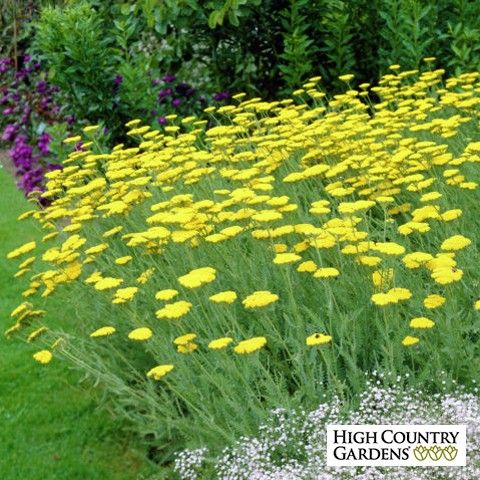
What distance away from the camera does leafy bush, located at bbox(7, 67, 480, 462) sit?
343 centimetres

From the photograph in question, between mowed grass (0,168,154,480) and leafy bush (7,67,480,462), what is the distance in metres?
0.20

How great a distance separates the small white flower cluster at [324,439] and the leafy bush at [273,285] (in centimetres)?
8

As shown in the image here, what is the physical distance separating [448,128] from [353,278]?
4.51 feet

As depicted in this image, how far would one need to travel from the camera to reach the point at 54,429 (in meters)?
4.50

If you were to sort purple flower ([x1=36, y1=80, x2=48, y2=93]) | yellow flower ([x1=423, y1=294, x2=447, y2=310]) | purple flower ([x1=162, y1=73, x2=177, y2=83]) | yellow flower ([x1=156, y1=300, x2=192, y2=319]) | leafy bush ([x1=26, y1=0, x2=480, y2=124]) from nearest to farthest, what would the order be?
1. yellow flower ([x1=423, y1=294, x2=447, y2=310])
2. yellow flower ([x1=156, y1=300, x2=192, y2=319])
3. leafy bush ([x1=26, y1=0, x2=480, y2=124])
4. purple flower ([x1=162, y1=73, x2=177, y2=83])
5. purple flower ([x1=36, y1=80, x2=48, y2=93])

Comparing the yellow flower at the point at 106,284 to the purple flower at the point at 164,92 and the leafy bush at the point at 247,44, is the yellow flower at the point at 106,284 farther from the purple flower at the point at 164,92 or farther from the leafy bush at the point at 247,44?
the purple flower at the point at 164,92

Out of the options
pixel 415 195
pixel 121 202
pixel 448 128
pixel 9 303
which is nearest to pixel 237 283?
pixel 121 202

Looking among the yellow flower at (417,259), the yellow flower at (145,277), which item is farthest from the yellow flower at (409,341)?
the yellow flower at (145,277)

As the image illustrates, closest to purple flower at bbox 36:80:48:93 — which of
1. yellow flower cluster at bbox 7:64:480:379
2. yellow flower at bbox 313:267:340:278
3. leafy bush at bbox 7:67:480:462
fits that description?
yellow flower cluster at bbox 7:64:480:379

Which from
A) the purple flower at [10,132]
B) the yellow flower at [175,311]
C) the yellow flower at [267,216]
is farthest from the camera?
the purple flower at [10,132]

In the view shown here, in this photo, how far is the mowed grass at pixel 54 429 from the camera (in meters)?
4.12

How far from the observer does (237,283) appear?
4.13 m

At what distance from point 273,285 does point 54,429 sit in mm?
1305

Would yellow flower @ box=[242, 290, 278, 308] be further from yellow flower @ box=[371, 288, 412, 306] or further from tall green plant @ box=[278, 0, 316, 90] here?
tall green plant @ box=[278, 0, 316, 90]
